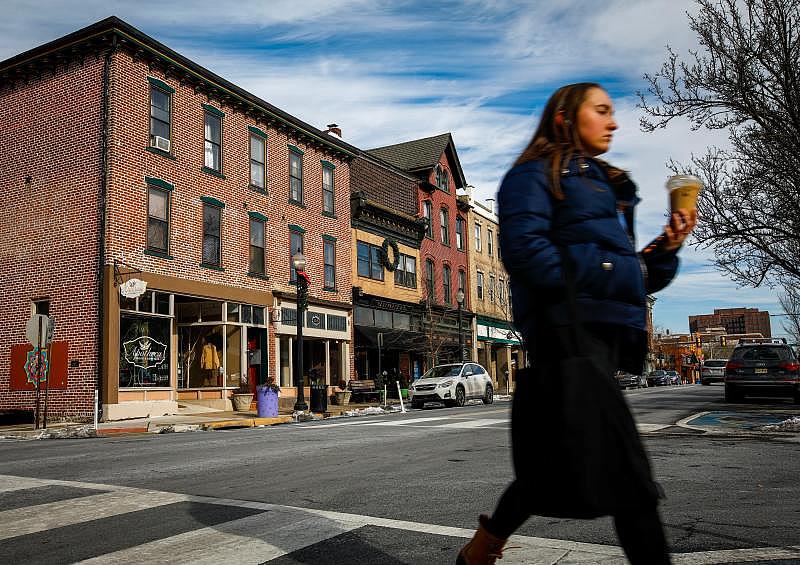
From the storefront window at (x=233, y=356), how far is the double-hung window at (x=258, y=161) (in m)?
5.01

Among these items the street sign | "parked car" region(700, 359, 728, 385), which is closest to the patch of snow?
the street sign

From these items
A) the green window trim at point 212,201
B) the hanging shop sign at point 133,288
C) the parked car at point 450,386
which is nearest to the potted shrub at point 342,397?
the parked car at point 450,386

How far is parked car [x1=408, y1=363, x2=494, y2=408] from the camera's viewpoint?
938 inches

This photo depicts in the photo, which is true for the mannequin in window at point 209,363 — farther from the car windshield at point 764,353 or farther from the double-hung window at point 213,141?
the car windshield at point 764,353

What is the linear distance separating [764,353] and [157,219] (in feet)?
55.7

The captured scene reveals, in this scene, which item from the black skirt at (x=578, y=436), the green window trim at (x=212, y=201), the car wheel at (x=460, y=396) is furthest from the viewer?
the car wheel at (x=460, y=396)

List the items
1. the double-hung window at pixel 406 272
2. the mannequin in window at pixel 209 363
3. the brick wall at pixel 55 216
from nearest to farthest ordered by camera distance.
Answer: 1. the brick wall at pixel 55 216
2. the mannequin in window at pixel 209 363
3. the double-hung window at pixel 406 272

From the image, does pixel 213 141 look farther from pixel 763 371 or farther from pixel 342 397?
pixel 763 371

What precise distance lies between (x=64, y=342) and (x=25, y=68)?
7.98 m

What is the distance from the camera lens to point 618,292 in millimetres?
2568

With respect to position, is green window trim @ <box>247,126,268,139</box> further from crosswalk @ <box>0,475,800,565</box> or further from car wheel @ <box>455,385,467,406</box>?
crosswalk @ <box>0,475,800,565</box>

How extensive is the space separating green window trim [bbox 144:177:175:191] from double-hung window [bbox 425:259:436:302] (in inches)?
677

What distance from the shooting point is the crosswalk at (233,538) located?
3.75 metres

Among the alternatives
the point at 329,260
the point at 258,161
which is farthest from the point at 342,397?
the point at 258,161
